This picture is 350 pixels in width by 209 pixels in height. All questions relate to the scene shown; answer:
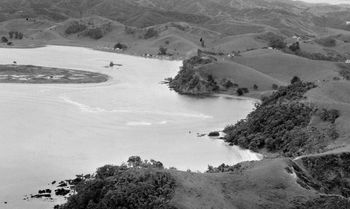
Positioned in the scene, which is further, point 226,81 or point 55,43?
point 55,43

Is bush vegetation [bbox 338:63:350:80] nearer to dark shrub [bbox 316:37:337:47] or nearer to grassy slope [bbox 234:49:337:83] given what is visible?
grassy slope [bbox 234:49:337:83]

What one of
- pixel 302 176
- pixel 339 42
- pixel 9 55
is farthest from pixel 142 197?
pixel 339 42

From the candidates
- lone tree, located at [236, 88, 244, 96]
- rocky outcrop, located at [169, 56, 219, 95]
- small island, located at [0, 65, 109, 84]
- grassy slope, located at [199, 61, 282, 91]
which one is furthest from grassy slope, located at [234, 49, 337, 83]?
small island, located at [0, 65, 109, 84]

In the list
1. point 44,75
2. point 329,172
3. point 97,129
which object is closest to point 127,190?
point 329,172

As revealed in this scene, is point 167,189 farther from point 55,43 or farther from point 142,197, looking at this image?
point 55,43

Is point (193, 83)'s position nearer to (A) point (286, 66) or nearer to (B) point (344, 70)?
(A) point (286, 66)

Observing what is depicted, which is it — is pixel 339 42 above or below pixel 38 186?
above

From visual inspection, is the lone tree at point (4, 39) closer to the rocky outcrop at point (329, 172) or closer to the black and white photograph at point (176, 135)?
the black and white photograph at point (176, 135)
